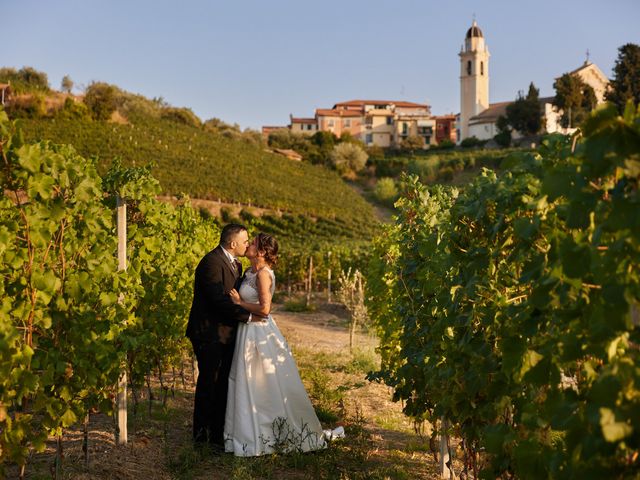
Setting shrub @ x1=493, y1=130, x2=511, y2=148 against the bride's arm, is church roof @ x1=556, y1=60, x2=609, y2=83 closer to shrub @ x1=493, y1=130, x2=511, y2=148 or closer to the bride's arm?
shrub @ x1=493, y1=130, x2=511, y2=148

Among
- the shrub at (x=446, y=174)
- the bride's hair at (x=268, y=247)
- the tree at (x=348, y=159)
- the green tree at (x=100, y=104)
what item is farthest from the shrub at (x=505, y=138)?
the bride's hair at (x=268, y=247)

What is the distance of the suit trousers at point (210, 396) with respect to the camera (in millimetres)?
5348

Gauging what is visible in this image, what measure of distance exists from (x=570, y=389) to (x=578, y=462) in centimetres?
A: 22

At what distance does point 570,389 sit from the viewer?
7.27 feet

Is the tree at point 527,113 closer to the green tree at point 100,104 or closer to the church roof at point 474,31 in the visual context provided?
the church roof at point 474,31

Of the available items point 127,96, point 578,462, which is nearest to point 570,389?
point 578,462

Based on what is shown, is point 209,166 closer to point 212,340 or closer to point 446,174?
point 446,174

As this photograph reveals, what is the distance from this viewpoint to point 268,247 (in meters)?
5.33

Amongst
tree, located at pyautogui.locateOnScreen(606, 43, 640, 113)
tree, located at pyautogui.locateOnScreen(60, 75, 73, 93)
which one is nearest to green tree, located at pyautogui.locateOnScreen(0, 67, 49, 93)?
tree, located at pyautogui.locateOnScreen(60, 75, 73, 93)

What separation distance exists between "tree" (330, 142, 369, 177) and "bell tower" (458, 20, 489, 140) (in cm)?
1681

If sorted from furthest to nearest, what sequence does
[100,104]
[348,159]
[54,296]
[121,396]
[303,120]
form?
[303,120]
[348,159]
[100,104]
[121,396]
[54,296]

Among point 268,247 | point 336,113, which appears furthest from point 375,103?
point 268,247

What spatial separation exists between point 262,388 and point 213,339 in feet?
1.67

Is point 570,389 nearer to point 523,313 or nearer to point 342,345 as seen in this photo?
point 523,313
